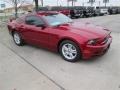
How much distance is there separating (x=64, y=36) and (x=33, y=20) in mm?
1706

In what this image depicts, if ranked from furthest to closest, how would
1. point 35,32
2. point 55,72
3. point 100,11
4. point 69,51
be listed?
point 100,11 → point 35,32 → point 69,51 → point 55,72

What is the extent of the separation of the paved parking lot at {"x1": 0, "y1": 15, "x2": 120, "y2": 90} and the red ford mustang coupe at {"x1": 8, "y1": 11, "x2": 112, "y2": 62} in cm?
33

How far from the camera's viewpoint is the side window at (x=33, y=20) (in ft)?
20.4

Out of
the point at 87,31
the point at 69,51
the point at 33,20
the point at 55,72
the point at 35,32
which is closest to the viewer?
the point at 55,72

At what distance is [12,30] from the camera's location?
765cm

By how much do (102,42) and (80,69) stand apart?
1.01m

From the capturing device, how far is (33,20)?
21.4ft

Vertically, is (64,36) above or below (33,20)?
below

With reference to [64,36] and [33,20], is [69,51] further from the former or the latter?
[33,20]

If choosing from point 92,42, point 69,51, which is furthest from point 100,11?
point 92,42

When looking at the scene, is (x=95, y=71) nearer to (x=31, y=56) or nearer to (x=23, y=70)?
(x=23, y=70)

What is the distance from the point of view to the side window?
6.20 metres

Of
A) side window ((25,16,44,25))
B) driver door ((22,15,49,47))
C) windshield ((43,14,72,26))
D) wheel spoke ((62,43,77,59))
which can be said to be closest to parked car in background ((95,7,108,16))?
windshield ((43,14,72,26))

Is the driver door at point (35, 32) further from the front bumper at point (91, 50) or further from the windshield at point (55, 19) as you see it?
the front bumper at point (91, 50)
